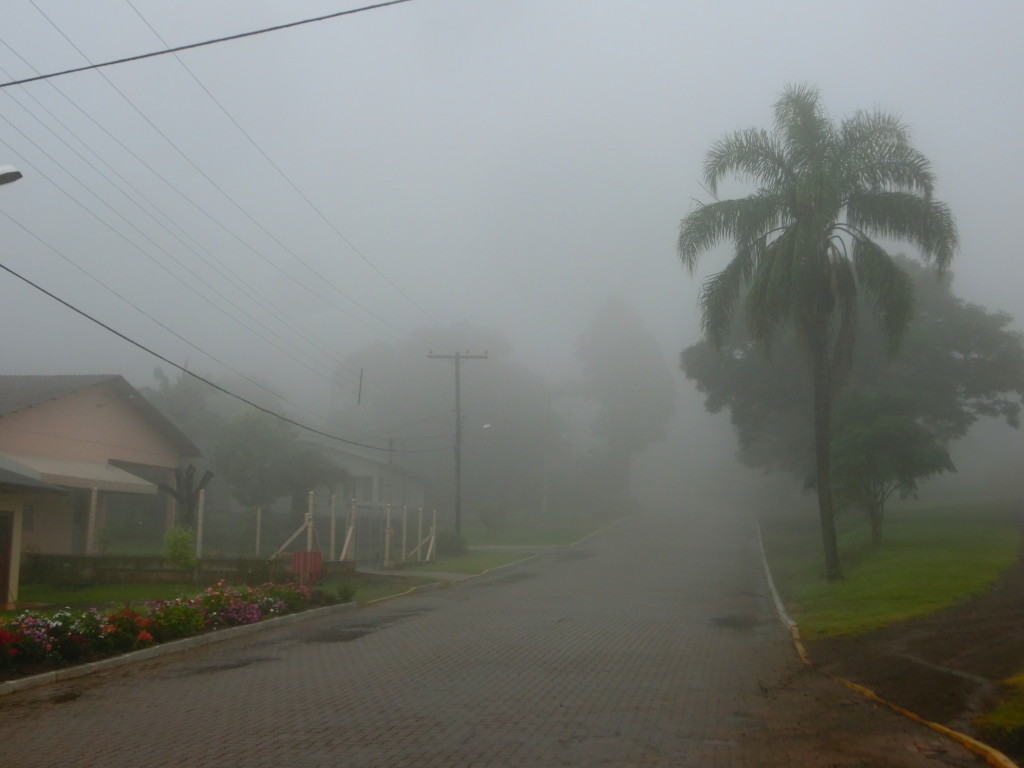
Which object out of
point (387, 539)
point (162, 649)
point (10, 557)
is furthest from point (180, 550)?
point (162, 649)

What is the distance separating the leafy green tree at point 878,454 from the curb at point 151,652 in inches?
637

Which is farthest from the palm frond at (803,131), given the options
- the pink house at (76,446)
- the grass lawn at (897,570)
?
the pink house at (76,446)

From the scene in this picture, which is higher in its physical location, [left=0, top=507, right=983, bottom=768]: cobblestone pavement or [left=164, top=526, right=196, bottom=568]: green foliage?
[left=164, top=526, right=196, bottom=568]: green foliage

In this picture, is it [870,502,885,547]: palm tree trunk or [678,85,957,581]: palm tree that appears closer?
[678,85,957,581]: palm tree

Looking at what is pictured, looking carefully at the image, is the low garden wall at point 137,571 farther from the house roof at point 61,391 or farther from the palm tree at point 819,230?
the palm tree at point 819,230

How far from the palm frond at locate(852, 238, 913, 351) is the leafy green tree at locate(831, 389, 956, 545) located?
504 centimetres

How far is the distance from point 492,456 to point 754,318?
41.8 metres

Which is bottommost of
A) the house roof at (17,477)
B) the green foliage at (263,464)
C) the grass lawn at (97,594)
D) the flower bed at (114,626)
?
the flower bed at (114,626)

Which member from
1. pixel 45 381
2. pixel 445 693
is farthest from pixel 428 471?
pixel 445 693

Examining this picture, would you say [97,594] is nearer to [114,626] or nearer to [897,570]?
[114,626]

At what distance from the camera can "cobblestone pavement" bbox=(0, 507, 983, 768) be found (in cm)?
787

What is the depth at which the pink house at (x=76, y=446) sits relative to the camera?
27.6 meters

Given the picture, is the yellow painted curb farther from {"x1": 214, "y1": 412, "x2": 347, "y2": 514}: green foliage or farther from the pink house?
{"x1": 214, "y1": 412, "x2": 347, "y2": 514}: green foliage

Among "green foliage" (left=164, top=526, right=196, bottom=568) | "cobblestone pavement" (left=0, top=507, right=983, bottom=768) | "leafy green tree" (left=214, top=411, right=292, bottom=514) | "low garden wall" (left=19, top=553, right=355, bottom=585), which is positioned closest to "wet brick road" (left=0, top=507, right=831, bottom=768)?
"cobblestone pavement" (left=0, top=507, right=983, bottom=768)
